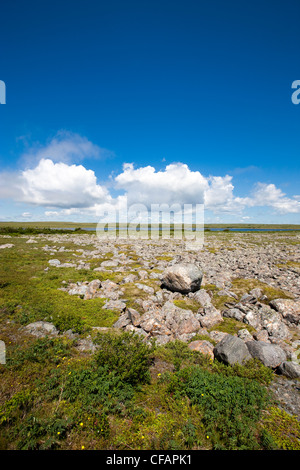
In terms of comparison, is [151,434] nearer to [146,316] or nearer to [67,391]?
[67,391]

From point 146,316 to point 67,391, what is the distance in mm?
5748

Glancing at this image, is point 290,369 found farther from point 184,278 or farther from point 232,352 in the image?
point 184,278

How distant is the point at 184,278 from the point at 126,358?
8.93m

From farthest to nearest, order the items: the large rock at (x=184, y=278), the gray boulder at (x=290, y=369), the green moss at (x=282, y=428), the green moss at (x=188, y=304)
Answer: the large rock at (x=184, y=278)
the green moss at (x=188, y=304)
the gray boulder at (x=290, y=369)
the green moss at (x=282, y=428)

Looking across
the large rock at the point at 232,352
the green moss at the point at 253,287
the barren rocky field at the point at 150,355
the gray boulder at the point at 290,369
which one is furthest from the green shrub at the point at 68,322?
the green moss at the point at 253,287

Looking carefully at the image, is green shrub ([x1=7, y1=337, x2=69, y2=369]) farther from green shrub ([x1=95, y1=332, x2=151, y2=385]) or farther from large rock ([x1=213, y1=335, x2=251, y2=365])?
large rock ([x1=213, y1=335, x2=251, y2=365])

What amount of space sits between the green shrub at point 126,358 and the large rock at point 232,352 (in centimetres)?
316

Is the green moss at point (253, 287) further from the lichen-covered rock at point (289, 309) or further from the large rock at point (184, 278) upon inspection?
the large rock at point (184, 278)

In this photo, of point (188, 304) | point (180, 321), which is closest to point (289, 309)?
point (188, 304)

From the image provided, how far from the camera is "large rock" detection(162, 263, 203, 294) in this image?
51.9 feet

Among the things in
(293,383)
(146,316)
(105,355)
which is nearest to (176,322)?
(146,316)

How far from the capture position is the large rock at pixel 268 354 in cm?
824
